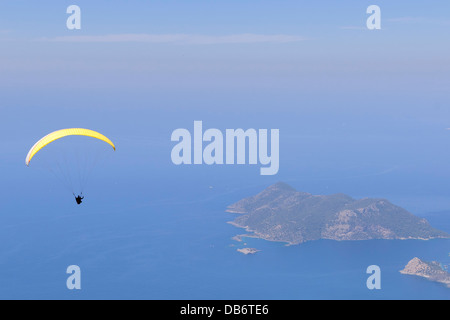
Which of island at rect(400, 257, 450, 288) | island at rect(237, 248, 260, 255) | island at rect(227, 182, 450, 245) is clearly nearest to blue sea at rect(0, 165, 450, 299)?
island at rect(237, 248, 260, 255)

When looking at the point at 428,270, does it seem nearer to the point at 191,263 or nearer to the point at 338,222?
the point at 338,222

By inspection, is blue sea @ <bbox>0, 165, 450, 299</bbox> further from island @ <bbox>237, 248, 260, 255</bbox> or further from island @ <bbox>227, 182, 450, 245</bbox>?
island @ <bbox>227, 182, 450, 245</bbox>

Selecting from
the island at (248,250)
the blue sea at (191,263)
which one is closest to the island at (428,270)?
the blue sea at (191,263)

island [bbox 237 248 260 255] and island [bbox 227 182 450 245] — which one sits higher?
island [bbox 227 182 450 245]

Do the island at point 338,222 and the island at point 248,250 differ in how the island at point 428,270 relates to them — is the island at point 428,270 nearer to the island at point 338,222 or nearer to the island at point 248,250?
the island at point 338,222

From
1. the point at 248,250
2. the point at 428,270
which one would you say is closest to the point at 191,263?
the point at 248,250

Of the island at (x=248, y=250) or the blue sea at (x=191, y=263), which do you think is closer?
the blue sea at (x=191, y=263)
